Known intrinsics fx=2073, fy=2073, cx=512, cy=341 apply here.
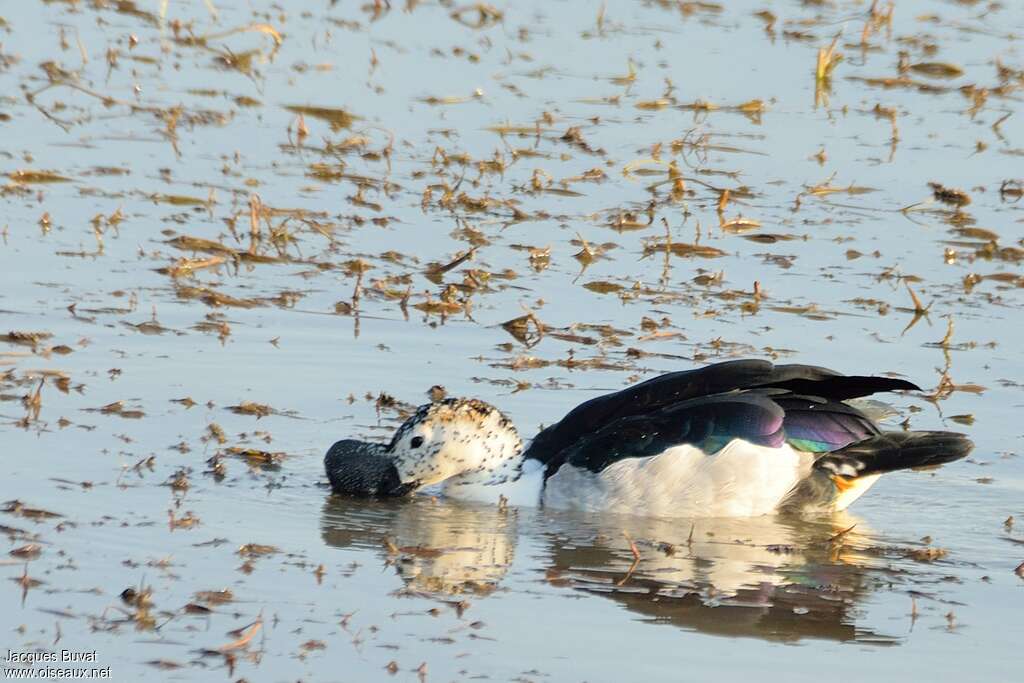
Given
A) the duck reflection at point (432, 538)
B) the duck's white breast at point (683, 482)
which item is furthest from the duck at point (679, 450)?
the duck reflection at point (432, 538)

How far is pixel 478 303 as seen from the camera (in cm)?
1143

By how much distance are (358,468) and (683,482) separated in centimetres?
138

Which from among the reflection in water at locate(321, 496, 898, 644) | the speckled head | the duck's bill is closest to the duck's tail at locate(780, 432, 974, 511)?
the reflection in water at locate(321, 496, 898, 644)

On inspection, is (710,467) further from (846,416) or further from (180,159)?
(180,159)

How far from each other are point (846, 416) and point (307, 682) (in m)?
3.47

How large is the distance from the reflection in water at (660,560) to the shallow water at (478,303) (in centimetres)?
3

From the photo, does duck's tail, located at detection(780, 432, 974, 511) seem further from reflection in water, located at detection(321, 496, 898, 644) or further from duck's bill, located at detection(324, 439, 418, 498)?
duck's bill, located at detection(324, 439, 418, 498)

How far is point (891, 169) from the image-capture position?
14539 millimetres

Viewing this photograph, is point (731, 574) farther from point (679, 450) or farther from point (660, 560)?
point (679, 450)

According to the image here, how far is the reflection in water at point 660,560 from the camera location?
7344mm

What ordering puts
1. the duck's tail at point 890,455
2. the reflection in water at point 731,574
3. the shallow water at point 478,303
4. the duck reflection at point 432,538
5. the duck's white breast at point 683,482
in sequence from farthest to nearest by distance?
the duck's tail at point 890,455 < the duck's white breast at point 683,482 < the duck reflection at point 432,538 < the reflection in water at point 731,574 < the shallow water at point 478,303

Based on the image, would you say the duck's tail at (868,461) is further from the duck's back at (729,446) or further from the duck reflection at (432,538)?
the duck reflection at (432,538)

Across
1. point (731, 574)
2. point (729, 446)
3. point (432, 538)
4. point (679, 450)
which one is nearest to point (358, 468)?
point (432, 538)

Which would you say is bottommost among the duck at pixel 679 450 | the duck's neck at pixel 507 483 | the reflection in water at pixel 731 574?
the reflection in water at pixel 731 574
